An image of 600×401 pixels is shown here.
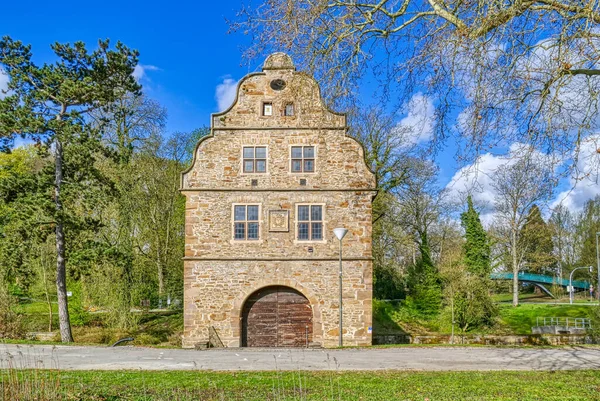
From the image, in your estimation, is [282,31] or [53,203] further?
[53,203]

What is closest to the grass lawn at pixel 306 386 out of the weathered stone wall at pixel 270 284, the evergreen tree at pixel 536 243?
the weathered stone wall at pixel 270 284

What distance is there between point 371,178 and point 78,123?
11.6 metres

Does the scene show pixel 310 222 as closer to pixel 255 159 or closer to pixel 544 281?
pixel 255 159

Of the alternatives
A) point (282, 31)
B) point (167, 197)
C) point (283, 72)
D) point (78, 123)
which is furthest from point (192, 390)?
point (167, 197)

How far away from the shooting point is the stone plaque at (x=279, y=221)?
18.5 meters

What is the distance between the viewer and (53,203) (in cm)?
1986

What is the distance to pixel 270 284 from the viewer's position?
59.9 feet

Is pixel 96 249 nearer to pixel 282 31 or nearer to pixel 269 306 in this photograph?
pixel 269 306

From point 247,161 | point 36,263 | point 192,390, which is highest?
point 247,161

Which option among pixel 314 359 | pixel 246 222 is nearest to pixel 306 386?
pixel 314 359

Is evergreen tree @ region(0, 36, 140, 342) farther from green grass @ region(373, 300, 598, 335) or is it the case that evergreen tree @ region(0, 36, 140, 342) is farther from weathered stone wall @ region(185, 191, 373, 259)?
green grass @ region(373, 300, 598, 335)

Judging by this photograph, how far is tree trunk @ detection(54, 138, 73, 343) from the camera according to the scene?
2034 cm

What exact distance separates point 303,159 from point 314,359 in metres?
8.00

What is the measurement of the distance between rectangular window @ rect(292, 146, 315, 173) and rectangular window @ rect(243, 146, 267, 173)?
1.08 metres
